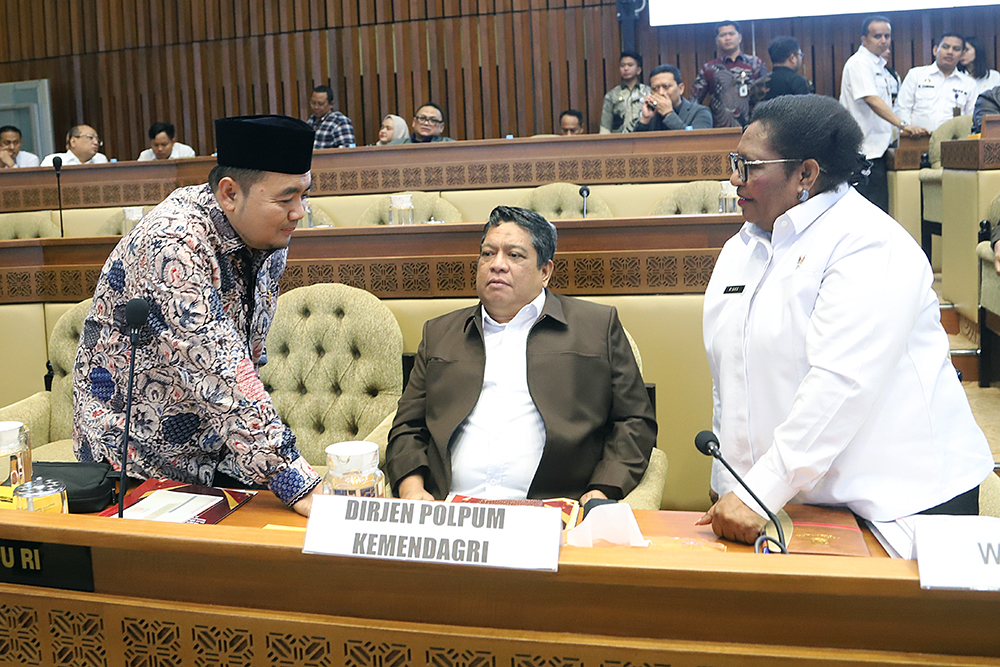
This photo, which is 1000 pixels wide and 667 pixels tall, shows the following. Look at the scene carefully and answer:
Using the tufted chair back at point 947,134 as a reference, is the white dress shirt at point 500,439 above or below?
below

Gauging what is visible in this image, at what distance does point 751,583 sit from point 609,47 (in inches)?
300

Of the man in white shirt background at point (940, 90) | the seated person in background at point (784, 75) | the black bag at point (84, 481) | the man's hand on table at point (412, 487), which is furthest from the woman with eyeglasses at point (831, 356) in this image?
the man in white shirt background at point (940, 90)

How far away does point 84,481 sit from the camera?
1.42 meters

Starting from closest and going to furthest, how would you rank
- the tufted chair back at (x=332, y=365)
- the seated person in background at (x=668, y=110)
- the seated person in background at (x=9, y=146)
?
the tufted chair back at (x=332, y=365) < the seated person in background at (x=668, y=110) < the seated person in background at (x=9, y=146)

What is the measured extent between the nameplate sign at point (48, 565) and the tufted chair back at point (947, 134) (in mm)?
5401

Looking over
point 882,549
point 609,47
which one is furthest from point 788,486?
point 609,47

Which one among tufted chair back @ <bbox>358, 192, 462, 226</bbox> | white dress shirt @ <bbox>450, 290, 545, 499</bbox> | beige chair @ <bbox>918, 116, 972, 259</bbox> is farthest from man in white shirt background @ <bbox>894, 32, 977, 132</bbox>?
white dress shirt @ <bbox>450, 290, 545, 499</bbox>

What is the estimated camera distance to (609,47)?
25.8 feet

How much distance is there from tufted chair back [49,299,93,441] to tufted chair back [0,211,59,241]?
296 cm

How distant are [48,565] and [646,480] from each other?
1264mm

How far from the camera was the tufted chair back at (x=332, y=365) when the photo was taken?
94.6 inches

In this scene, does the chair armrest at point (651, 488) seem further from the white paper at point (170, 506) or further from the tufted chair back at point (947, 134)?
the tufted chair back at point (947, 134)

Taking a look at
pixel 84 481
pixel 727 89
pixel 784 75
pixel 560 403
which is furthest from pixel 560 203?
pixel 84 481

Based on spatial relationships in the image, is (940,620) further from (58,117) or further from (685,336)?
(58,117)
